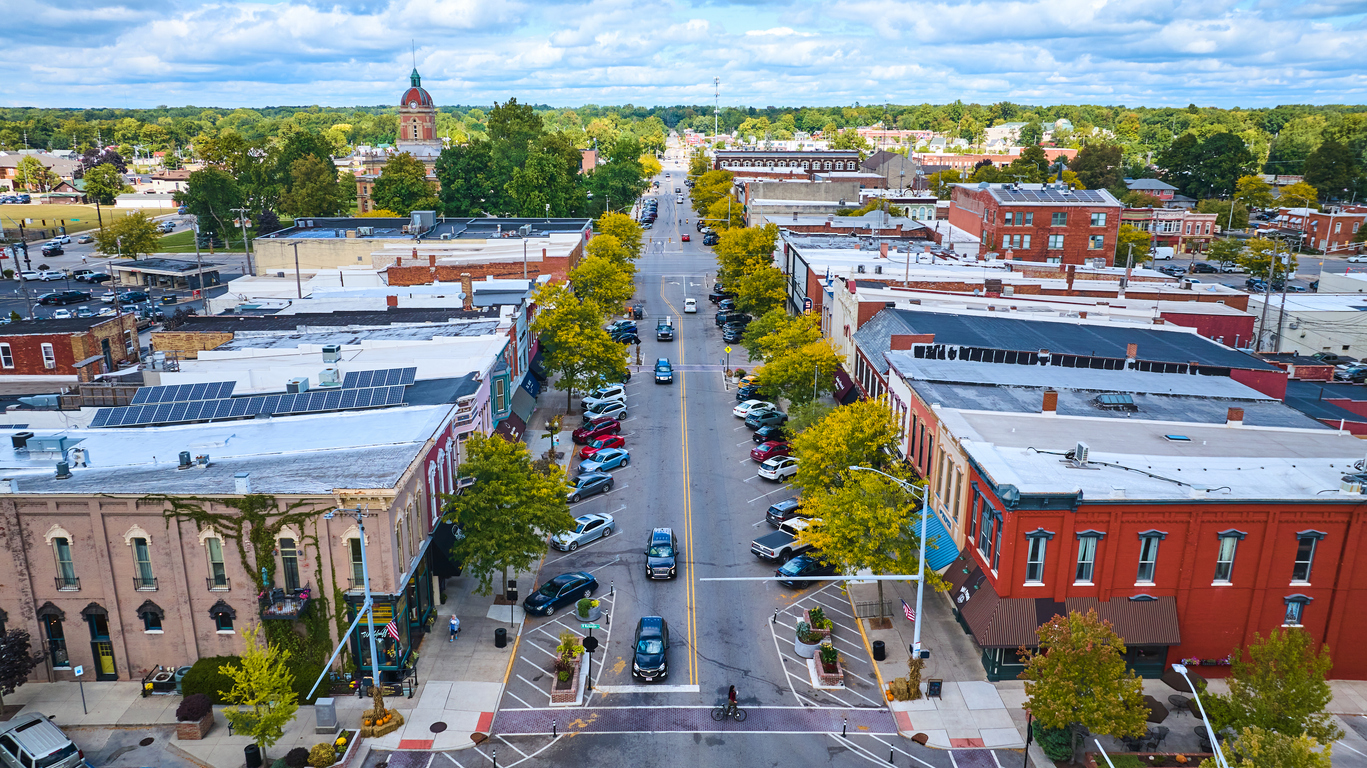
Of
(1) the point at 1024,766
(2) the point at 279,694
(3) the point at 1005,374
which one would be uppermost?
(3) the point at 1005,374

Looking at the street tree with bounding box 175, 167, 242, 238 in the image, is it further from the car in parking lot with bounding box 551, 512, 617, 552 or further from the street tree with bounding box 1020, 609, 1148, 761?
the street tree with bounding box 1020, 609, 1148, 761

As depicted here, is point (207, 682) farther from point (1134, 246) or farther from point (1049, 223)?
point (1134, 246)

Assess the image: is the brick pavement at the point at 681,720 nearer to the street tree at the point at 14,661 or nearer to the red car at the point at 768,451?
the street tree at the point at 14,661

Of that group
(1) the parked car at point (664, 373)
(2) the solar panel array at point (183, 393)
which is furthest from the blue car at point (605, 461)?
(2) the solar panel array at point (183, 393)

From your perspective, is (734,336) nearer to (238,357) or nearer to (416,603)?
(238,357)

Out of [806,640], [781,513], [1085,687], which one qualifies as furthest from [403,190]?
[1085,687]

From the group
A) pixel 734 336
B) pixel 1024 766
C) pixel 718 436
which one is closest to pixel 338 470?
pixel 1024 766

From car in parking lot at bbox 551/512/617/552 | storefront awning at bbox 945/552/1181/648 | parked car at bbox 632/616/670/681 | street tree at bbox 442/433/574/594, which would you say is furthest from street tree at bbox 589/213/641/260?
storefront awning at bbox 945/552/1181/648
